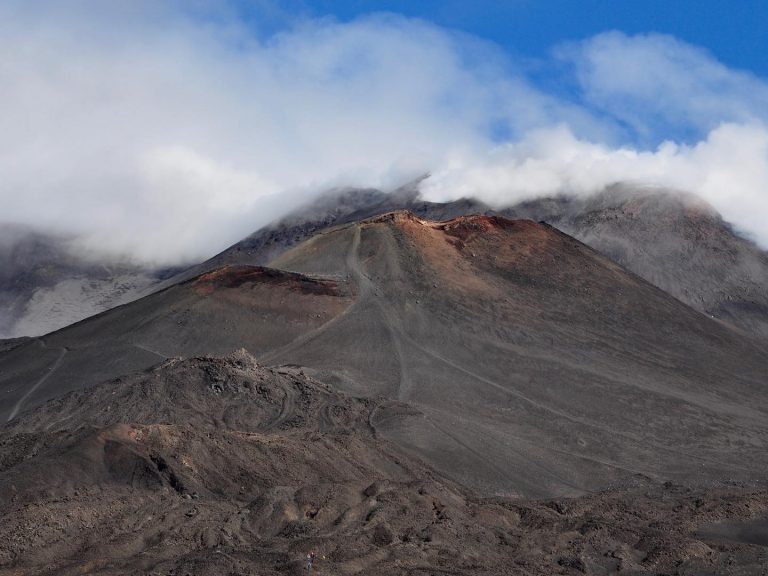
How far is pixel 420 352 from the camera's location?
50.2 metres

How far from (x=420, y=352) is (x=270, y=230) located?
6032 cm

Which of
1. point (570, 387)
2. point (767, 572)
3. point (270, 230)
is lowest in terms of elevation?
point (767, 572)

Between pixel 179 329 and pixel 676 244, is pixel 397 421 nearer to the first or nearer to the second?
pixel 179 329

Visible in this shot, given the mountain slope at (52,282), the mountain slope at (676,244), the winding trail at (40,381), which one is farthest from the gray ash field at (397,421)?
the mountain slope at (52,282)

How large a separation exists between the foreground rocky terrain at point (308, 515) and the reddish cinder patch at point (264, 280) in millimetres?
19784

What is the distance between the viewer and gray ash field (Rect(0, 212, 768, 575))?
1004 inches

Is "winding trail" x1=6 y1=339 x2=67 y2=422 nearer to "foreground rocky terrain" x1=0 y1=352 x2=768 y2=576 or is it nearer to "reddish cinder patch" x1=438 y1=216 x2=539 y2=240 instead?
"foreground rocky terrain" x1=0 y1=352 x2=768 y2=576

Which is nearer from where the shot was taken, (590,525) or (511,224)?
(590,525)

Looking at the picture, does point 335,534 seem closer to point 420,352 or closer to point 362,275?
point 420,352

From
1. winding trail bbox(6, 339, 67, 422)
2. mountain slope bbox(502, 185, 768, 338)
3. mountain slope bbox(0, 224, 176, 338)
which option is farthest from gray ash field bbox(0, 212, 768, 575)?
mountain slope bbox(0, 224, 176, 338)

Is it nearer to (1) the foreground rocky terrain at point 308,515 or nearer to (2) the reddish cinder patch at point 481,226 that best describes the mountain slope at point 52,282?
(2) the reddish cinder patch at point 481,226

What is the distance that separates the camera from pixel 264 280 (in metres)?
58.3

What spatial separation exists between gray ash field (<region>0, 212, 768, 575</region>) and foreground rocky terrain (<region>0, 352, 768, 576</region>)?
87 millimetres

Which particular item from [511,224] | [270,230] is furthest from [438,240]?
[270,230]
